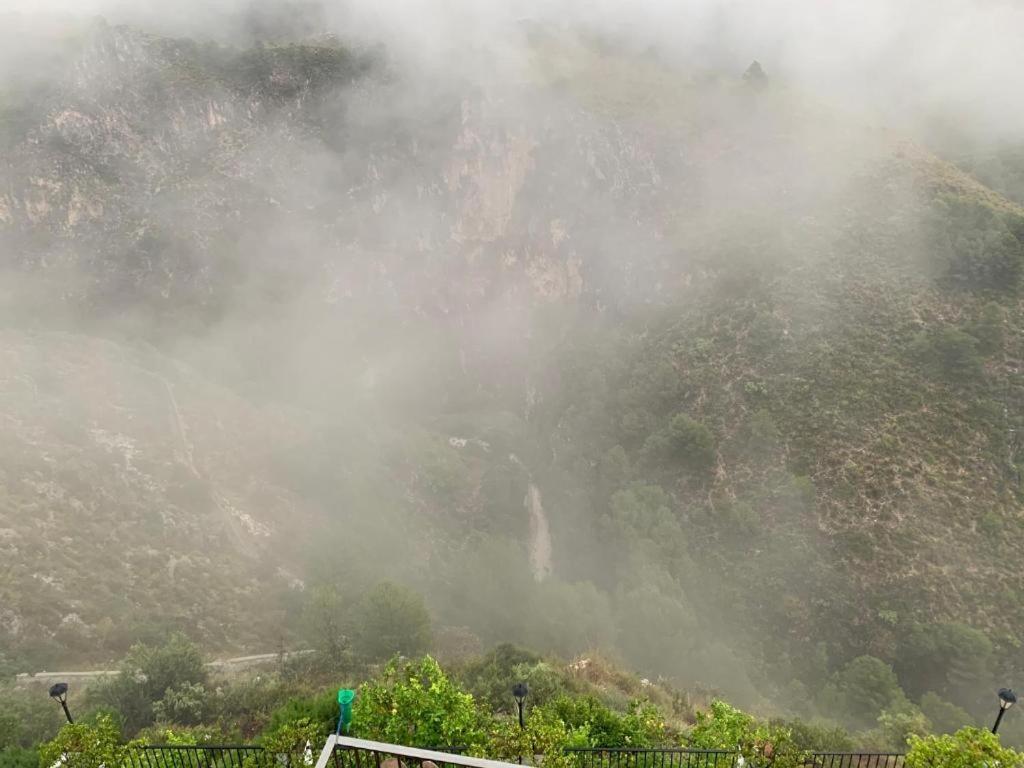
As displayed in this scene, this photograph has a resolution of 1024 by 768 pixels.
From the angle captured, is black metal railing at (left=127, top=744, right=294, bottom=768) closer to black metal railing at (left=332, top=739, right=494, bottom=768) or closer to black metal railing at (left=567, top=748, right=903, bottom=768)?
black metal railing at (left=332, top=739, right=494, bottom=768)

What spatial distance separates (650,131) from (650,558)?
5859 centimetres

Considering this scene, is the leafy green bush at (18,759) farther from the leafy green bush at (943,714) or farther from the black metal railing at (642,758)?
the leafy green bush at (943,714)

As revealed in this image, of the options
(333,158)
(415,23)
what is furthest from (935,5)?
(333,158)

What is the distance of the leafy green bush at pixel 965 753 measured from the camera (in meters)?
10.9

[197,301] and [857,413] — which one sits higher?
[197,301]

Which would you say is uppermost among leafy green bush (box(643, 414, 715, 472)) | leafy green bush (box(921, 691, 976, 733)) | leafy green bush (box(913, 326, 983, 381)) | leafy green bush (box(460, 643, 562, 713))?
leafy green bush (box(913, 326, 983, 381))

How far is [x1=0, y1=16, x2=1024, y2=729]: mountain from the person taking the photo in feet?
125

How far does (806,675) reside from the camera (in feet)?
126

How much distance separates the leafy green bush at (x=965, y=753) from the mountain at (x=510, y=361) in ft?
88.4

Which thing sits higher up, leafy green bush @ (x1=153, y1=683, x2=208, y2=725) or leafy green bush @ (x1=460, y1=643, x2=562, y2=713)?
leafy green bush @ (x1=460, y1=643, x2=562, y2=713)

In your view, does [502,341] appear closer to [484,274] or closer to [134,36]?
[484,274]

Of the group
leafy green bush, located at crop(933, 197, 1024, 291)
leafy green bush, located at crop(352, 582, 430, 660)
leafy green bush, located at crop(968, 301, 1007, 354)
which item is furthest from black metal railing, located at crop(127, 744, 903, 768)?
leafy green bush, located at crop(933, 197, 1024, 291)

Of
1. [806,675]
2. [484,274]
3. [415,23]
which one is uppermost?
[415,23]

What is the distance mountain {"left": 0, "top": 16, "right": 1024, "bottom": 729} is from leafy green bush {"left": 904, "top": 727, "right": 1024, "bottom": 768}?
27.0m
